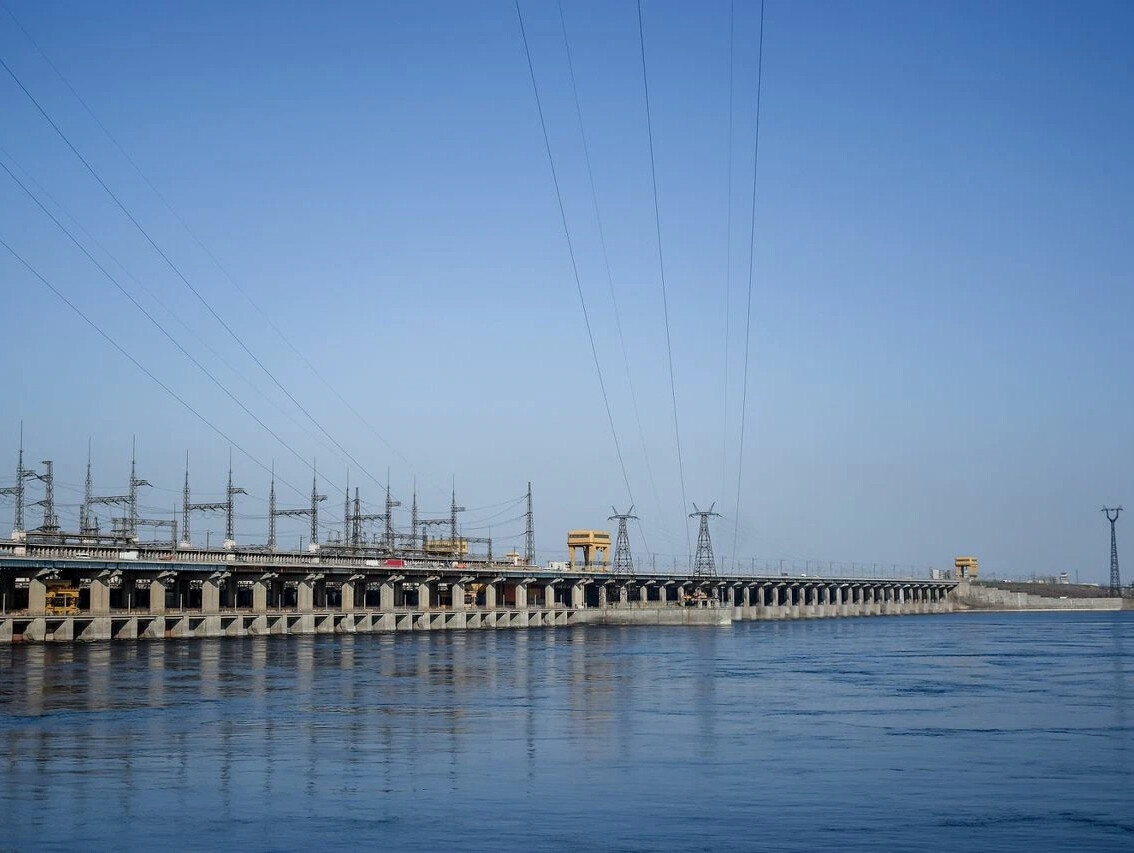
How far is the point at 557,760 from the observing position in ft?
101

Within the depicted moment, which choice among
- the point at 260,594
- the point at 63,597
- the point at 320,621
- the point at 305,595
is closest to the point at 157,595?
the point at 63,597

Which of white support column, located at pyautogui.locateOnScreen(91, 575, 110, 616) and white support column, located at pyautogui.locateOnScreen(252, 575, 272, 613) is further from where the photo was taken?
white support column, located at pyautogui.locateOnScreen(252, 575, 272, 613)

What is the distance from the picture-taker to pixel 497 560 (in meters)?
189

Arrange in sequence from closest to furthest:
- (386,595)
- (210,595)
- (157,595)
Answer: (157,595), (210,595), (386,595)

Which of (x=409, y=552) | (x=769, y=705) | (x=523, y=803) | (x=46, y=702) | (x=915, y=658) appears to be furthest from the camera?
(x=409, y=552)

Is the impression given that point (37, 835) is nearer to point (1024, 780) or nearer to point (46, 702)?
point (1024, 780)

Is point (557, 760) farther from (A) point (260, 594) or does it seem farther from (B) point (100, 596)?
(A) point (260, 594)

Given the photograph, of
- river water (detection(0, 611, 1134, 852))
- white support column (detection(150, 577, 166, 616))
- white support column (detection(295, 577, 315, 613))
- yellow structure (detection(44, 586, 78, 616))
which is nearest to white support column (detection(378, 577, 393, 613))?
white support column (detection(295, 577, 315, 613))

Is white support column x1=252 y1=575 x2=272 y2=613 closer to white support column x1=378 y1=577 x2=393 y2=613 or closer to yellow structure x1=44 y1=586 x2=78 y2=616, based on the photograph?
yellow structure x1=44 y1=586 x2=78 y2=616

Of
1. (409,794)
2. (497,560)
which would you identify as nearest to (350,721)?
(409,794)

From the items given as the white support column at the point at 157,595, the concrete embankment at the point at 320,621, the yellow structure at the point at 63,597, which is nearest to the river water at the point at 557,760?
the concrete embankment at the point at 320,621

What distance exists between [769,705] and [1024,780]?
1977cm

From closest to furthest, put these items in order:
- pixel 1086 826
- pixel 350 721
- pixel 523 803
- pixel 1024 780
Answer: pixel 1086 826
pixel 523 803
pixel 1024 780
pixel 350 721

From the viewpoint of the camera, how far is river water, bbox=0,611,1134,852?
21.8 meters
